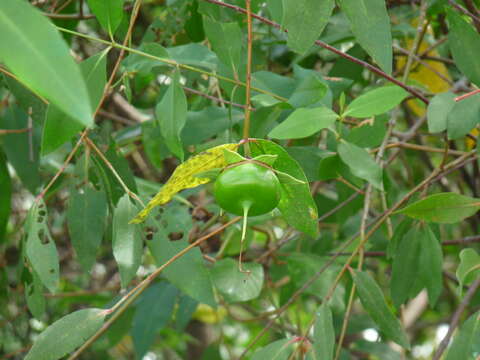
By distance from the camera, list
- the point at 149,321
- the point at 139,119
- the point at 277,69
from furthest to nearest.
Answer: the point at 139,119
the point at 277,69
the point at 149,321

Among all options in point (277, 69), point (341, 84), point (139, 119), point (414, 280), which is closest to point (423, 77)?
point (277, 69)

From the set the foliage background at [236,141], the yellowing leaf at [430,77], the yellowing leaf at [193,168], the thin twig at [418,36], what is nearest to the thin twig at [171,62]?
the foliage background at [236,141]

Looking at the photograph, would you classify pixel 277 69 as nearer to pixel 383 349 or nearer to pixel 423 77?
pixel 423 77

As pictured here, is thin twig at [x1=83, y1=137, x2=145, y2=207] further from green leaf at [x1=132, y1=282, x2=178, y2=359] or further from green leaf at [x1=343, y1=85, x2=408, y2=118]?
green leaf at [x1=132, y1=282, x2=178, y2=359]

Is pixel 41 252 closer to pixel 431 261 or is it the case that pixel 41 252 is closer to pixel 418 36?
pixel 431 261

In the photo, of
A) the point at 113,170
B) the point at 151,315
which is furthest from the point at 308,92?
the point at 151,315

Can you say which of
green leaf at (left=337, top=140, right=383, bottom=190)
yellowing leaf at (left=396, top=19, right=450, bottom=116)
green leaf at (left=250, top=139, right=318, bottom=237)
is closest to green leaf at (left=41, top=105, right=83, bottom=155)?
green leaf at (left=250, top=139, right=318, bottom=237)
